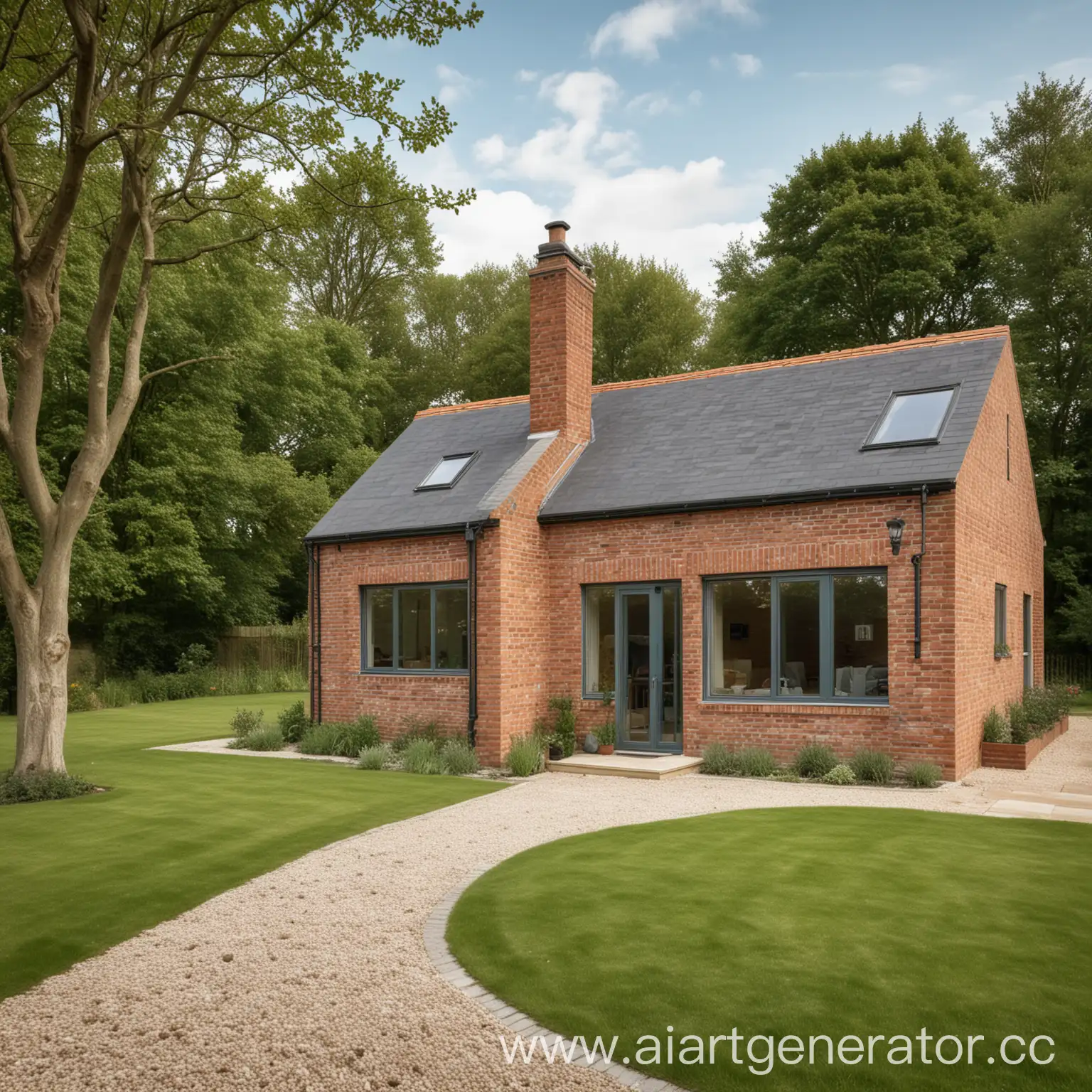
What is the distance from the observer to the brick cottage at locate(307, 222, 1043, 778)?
11.0m

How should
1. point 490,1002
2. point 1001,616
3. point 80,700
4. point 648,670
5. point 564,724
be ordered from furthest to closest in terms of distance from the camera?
1. point 80,700
2. point 1001,616
3. point 564,724
4. point 648,670
5. point 490,1002

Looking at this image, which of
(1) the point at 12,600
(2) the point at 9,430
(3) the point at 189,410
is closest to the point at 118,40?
(2) the point at 9,430

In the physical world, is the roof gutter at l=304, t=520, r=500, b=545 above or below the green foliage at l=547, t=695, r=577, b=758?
above

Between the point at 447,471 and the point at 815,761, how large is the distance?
25.0ft

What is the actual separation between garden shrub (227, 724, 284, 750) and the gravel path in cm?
699

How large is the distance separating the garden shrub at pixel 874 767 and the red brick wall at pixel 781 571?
28 cm

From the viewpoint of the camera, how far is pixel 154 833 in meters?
8.21

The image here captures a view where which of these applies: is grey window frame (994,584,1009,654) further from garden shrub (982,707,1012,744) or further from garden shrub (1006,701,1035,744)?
garden shrub (982,707,1012,744)

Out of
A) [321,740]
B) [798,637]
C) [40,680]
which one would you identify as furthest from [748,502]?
[40,680]

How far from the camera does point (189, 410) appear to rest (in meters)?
25.3

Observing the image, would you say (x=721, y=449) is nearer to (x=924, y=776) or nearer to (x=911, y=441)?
(x=911, y=441)


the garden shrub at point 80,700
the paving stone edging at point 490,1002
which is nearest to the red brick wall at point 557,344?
the paving stone edging at point 490,1002

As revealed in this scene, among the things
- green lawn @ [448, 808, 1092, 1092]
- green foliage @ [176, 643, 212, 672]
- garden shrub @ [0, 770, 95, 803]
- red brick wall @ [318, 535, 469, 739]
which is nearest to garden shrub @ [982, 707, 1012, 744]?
green lawn @ [448, 808, 1092, 1092]

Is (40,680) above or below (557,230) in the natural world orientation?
below
